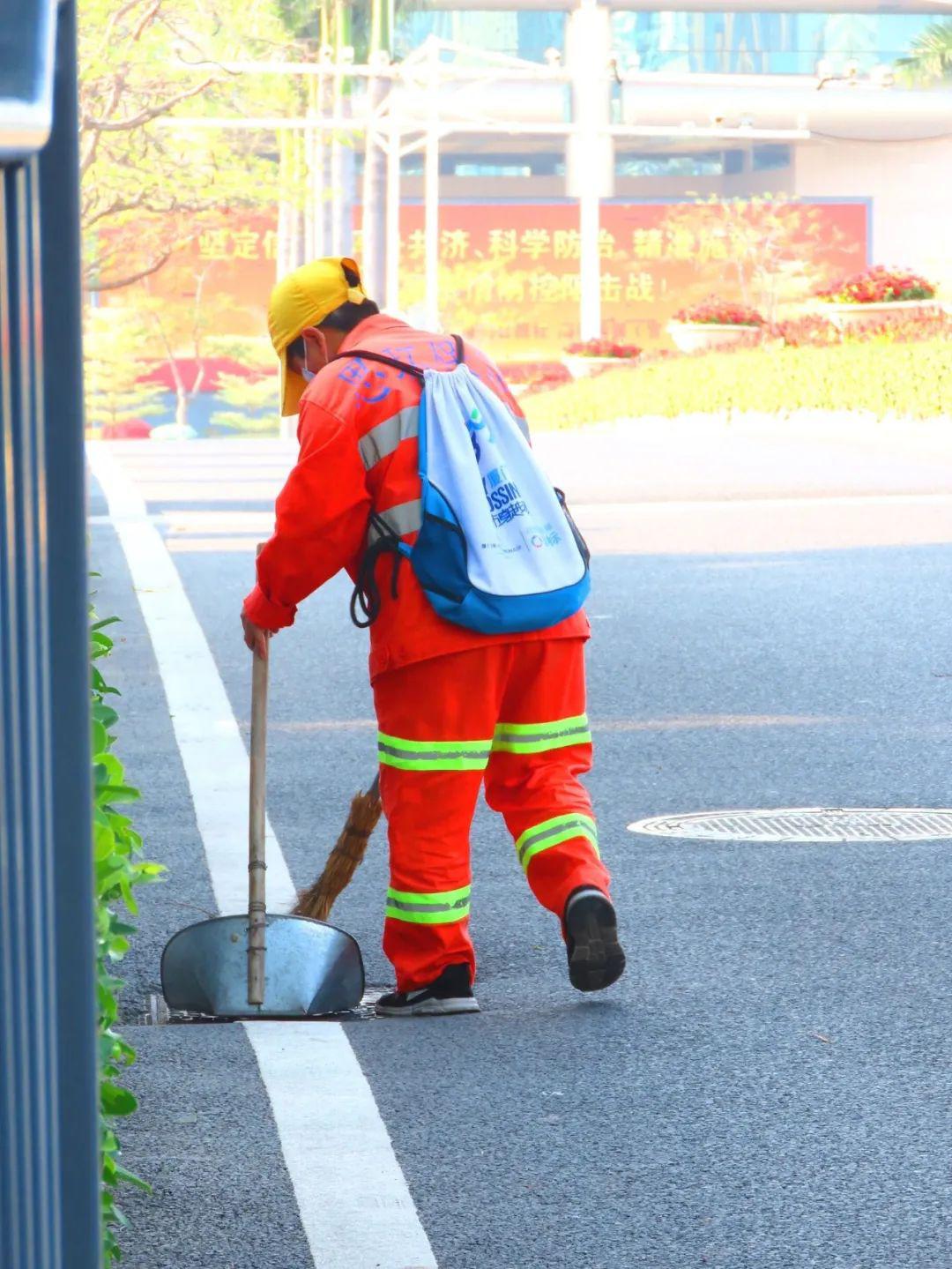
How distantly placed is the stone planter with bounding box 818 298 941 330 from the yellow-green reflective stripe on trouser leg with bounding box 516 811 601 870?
97.7 feet

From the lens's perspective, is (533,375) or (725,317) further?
(533,375)

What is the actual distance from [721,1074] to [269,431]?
6136 cm

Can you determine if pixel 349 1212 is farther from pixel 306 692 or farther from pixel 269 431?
pixel 269 431

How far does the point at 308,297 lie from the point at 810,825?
2499 mm

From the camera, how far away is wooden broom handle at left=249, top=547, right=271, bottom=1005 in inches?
188

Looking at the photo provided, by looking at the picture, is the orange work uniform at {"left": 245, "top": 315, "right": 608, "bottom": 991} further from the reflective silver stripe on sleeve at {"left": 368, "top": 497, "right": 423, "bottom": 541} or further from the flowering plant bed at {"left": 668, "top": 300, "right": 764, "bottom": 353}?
the flowering plant bed at {"left": 668, "top": 300, "right": 764, "bottom": 353}

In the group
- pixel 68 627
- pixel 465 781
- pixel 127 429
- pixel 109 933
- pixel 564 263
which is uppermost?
pixel 68 627

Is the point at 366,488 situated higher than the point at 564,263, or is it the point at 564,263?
the point at 366,488

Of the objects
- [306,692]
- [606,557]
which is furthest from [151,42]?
[306,692]

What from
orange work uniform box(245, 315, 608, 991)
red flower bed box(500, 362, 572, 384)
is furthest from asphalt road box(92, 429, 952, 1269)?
red flower bed box(500, 362, 572, 384)

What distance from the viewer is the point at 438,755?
15.8ft

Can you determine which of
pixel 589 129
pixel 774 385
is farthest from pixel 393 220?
pixel 774 385

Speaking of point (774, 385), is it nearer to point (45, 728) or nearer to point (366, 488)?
point (366, 488)

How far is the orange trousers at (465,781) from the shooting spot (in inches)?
190
